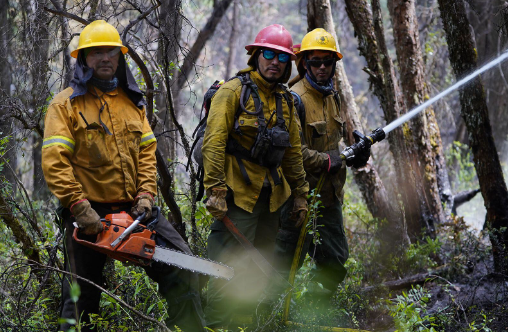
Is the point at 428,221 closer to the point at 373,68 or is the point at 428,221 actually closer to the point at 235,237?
the point at 373,68

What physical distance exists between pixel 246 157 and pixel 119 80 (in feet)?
3.67

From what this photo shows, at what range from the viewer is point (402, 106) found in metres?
6.72

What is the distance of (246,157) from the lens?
13.4 feet

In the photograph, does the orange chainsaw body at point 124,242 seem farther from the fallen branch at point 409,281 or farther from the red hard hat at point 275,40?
the fallen branch at point 409,281

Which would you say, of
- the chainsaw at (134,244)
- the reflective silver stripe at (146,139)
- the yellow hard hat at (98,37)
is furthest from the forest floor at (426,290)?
the yellow hard hat at (98,37)

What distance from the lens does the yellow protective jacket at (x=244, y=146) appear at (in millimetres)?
3840

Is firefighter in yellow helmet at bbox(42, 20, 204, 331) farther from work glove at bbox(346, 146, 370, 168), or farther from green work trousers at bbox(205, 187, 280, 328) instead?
work glove at bbox(346, 146, 370, 168)

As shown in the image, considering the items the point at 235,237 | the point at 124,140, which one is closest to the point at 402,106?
the point at 235,237

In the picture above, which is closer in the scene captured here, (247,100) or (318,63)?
(247,100)

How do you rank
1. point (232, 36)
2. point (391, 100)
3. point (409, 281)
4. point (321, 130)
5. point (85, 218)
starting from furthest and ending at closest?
point (232, 36) < point (391, 100) < point (409, 281) < point (321, 130) < point (85, 218)

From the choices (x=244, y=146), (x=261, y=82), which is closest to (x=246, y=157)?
(x=244, y=146)

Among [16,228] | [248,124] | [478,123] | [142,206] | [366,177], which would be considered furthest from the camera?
[366,177]

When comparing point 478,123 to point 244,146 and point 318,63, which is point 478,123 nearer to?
point 318,63

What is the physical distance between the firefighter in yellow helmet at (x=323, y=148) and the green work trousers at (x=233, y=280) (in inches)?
31.4
